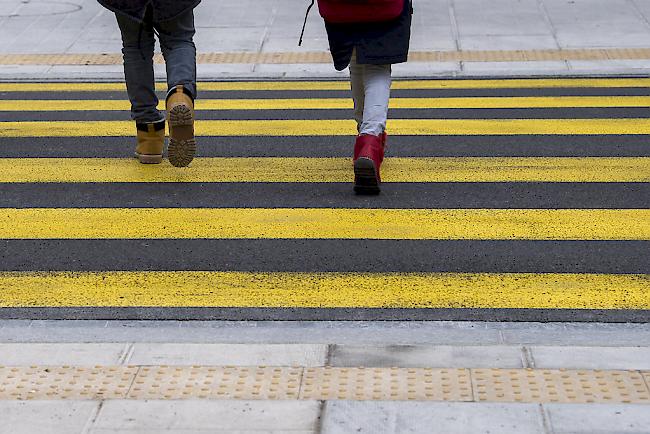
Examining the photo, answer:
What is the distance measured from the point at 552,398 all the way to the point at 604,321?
0.92 m

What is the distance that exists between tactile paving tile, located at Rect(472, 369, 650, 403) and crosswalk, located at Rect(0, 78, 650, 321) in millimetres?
675

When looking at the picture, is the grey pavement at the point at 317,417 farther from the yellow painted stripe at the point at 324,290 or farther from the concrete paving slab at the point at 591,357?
the yellow painted stripe at the point at 324,290

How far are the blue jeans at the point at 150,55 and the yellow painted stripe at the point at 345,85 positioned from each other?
2819 millimetres

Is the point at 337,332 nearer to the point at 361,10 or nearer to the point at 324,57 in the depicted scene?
the point at 361,10

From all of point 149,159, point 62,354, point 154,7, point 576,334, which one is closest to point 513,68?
point 149,159

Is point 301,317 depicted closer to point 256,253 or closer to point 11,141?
point 256,253

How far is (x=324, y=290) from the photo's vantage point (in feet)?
16.9

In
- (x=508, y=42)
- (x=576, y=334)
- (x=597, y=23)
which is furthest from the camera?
(x=597, y=23)

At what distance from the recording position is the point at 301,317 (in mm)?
4855

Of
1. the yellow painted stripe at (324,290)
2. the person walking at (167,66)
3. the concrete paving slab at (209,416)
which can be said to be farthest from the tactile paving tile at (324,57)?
the concrete paving slab at (209,416)

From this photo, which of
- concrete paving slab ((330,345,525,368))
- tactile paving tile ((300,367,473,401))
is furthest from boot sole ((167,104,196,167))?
tactile paving tile ((300,367,473,401))

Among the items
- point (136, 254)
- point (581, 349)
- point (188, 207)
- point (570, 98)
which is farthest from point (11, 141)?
point (581, 349)

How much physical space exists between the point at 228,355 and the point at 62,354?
1.91ft

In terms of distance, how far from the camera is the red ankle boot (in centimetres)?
637
